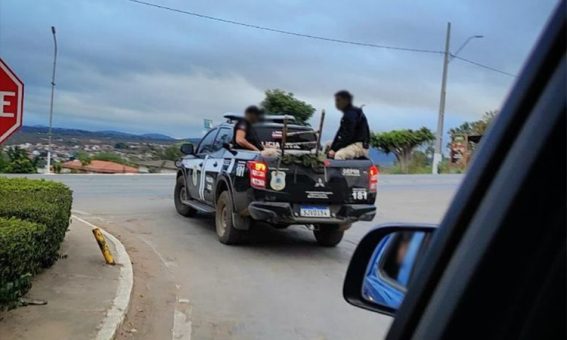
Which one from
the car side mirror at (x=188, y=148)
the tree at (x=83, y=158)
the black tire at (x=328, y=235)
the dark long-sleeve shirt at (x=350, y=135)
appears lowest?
the tree at (x=83, y=158)

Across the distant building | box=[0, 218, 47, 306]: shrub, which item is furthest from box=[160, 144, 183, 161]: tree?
the distant building

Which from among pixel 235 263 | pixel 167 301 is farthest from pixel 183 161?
pixel 167 301

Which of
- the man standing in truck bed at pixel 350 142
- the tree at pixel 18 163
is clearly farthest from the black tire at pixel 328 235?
the tree at pixel 18 163

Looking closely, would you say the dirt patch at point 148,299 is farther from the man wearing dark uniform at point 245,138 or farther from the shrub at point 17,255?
the man wearing dark uniform at point 245,138

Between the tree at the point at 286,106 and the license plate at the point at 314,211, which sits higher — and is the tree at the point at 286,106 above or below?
above

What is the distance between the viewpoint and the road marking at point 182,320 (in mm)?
5293

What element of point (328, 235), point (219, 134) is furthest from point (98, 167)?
point (328, 235)

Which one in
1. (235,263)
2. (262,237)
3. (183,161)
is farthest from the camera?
(183,161)

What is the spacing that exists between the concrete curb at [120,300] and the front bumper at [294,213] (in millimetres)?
1818

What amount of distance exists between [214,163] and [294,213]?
2.15m

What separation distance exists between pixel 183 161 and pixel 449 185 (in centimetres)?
1381

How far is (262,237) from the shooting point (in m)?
10.1

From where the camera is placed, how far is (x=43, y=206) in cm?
665

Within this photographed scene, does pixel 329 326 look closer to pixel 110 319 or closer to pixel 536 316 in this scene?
pixel 110 319
